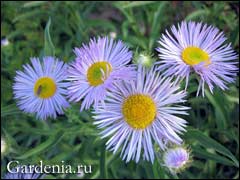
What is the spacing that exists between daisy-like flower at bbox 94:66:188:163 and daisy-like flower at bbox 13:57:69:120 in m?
0.28

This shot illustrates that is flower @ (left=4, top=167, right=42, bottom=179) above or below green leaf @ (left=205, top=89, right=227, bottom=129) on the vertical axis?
below

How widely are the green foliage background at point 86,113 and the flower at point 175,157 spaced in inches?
4.0

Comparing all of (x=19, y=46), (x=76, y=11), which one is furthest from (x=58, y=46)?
(x=76, y=11)

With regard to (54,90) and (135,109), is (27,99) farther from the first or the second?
(135,109)

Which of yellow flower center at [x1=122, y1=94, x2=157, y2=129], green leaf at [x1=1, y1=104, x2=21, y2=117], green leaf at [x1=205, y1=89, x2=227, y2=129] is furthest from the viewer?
green leaf at [x1=205, y1=89, x2=227, y2=129]

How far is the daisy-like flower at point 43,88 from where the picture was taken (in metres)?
1.84

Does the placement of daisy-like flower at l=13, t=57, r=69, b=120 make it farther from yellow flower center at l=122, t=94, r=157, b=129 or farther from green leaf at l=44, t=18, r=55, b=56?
yellow flower center at l=122, t=94, r=157, b=129

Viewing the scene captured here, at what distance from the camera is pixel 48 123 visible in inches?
107

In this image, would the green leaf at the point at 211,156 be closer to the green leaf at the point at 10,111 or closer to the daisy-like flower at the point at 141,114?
the daisy-like flower at the point at 141,114

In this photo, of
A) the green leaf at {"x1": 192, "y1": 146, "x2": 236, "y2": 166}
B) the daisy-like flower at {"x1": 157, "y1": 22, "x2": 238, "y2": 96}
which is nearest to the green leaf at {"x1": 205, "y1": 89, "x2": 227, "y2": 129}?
the green leaf at {"x1": 192, "y1": 146, "x2": 236, "y2": 166}

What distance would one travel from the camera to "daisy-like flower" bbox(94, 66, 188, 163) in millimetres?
1558

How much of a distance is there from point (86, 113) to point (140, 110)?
42 centimetres

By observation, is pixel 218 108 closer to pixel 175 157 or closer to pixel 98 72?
pixel 175 157

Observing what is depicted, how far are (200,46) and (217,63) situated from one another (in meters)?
0.12
